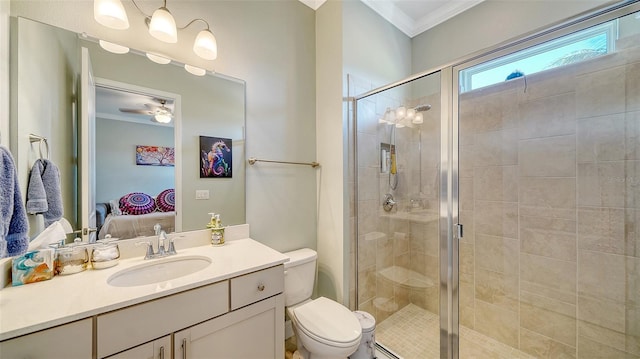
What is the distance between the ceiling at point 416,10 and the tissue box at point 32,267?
7.44 feet

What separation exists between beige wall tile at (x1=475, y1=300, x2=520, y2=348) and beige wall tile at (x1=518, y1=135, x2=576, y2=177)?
3.50ft

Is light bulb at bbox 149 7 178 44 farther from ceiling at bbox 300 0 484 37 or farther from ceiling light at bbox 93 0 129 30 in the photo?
ceiling at bbox 300 0 484 37

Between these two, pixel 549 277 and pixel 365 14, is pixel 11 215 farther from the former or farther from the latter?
pixel 549 277

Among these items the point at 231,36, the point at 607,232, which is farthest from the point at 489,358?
the point at 231,36

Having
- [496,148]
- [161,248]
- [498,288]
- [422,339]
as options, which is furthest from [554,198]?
[161,248]

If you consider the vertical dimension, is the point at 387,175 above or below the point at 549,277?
above

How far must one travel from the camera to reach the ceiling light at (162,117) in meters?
1.35

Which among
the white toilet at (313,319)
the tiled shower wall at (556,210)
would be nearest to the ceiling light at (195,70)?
the white toilet at (313,319)

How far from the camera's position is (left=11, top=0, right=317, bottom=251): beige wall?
158 cm

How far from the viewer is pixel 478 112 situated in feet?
6.31

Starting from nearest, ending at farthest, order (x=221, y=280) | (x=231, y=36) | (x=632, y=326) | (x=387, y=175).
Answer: (x=221, y=280)
(x=632, y=326)
(x=231, y=36)
(x=387, y=175)

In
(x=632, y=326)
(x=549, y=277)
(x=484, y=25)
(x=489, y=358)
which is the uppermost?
(x=484, y=25)

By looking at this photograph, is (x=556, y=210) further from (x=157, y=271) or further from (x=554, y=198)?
(x=157, y=271)

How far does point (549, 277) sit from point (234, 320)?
2.05 metres
